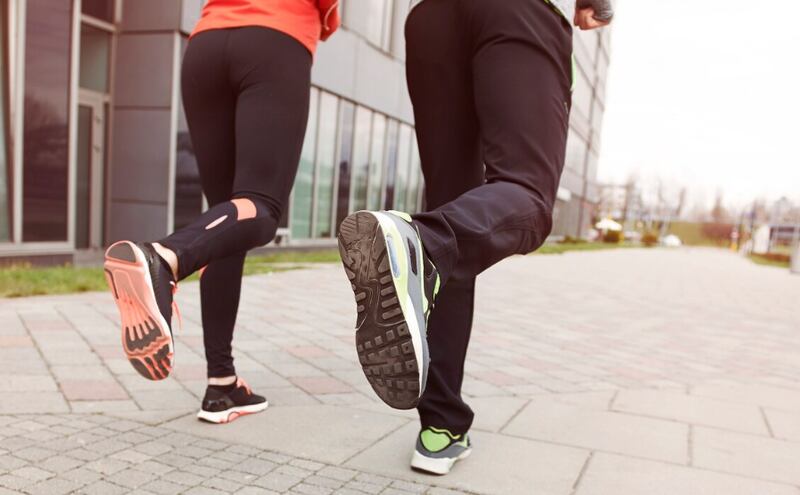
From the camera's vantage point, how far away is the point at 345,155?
13711 mm

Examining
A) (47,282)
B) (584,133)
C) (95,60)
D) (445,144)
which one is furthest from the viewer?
(584,133)

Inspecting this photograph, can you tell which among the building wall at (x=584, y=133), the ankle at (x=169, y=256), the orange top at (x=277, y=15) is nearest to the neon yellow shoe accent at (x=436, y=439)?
the ankle at (x=169, y=256)

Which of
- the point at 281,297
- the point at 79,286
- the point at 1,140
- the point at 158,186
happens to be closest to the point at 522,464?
the point at 281,297

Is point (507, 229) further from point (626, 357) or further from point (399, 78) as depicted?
point (399, 78)

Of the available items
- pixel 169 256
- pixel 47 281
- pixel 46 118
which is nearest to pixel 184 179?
pixel 46 118

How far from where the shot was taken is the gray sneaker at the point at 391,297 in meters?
1.22

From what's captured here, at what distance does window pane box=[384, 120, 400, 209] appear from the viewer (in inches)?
617

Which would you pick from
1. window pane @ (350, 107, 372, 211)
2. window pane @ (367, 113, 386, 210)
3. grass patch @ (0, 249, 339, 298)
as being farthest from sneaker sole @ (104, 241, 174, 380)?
window pane @ (367, 113, 386, 210)

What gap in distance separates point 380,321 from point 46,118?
7072 mm

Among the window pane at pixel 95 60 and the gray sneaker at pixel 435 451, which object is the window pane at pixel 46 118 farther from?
the gray sneaker at pixel 435 451

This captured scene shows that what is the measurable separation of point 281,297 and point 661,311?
4089 millimetres

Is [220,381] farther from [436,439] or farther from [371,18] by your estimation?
[371,18]

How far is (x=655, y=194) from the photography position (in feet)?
284

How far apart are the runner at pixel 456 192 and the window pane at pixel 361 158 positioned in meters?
12.3
